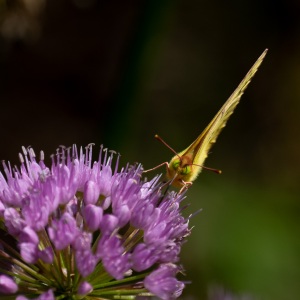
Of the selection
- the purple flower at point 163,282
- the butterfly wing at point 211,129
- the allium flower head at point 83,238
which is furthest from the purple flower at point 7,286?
the butterfly wing at point 211,129

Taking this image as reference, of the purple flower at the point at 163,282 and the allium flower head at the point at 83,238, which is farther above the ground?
the allium flower head at the point at 83,238

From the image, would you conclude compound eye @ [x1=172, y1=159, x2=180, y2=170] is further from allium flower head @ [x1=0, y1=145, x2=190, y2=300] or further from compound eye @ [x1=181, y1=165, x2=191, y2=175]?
allium flower head @ [x1=0, y1=145, x2=190, y2=300]

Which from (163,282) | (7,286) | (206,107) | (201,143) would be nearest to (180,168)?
(201,143)

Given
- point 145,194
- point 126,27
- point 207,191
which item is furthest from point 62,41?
point 145,194

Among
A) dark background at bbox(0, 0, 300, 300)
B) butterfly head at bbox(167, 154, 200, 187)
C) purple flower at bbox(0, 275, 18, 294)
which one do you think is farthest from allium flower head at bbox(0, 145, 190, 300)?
dark background at bbox(0, 0, 300, 300)

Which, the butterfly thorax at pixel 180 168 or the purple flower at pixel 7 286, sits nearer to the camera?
the purple flower at pixel 7 286

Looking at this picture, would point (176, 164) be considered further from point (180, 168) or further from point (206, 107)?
point (206, 107)

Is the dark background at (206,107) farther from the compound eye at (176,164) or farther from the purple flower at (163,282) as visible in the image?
the purple flower at (163,282)
